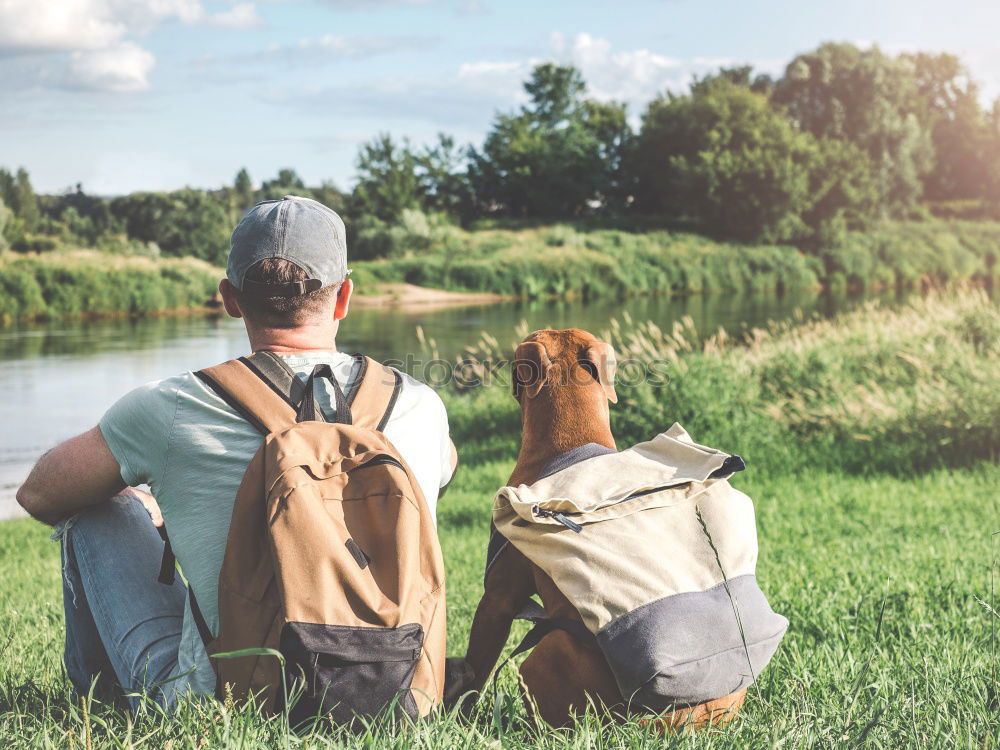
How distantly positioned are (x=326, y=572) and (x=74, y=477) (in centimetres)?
65

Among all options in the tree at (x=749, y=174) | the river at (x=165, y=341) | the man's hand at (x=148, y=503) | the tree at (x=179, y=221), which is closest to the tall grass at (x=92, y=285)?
the river at (x=165, y=341)

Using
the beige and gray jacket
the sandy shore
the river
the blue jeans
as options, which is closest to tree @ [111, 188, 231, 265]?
the sandy shore

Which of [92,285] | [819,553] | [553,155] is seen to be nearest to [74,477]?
[819,553]

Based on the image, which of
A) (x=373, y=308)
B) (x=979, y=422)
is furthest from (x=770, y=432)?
(x=373, y=308)

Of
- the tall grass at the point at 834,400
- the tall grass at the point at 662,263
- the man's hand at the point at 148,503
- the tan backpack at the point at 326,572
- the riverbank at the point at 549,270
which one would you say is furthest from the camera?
the tall grass at the point at 662,263

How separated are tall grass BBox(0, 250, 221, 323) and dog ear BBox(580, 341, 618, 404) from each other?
2731cm

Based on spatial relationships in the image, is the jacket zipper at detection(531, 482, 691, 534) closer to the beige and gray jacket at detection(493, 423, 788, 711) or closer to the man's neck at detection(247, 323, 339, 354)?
the beige and gray jacket at detection(493, 423, 788, 711)

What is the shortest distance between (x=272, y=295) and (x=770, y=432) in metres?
6.55

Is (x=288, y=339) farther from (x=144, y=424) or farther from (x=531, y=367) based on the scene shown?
(x=531, y=367)

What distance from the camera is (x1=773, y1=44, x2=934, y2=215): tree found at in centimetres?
5084

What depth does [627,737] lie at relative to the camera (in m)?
1.94

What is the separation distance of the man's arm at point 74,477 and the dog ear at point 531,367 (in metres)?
1.19

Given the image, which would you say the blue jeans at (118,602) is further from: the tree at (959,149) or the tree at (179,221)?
the tree at (959,149)

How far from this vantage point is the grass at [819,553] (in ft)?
6.27
